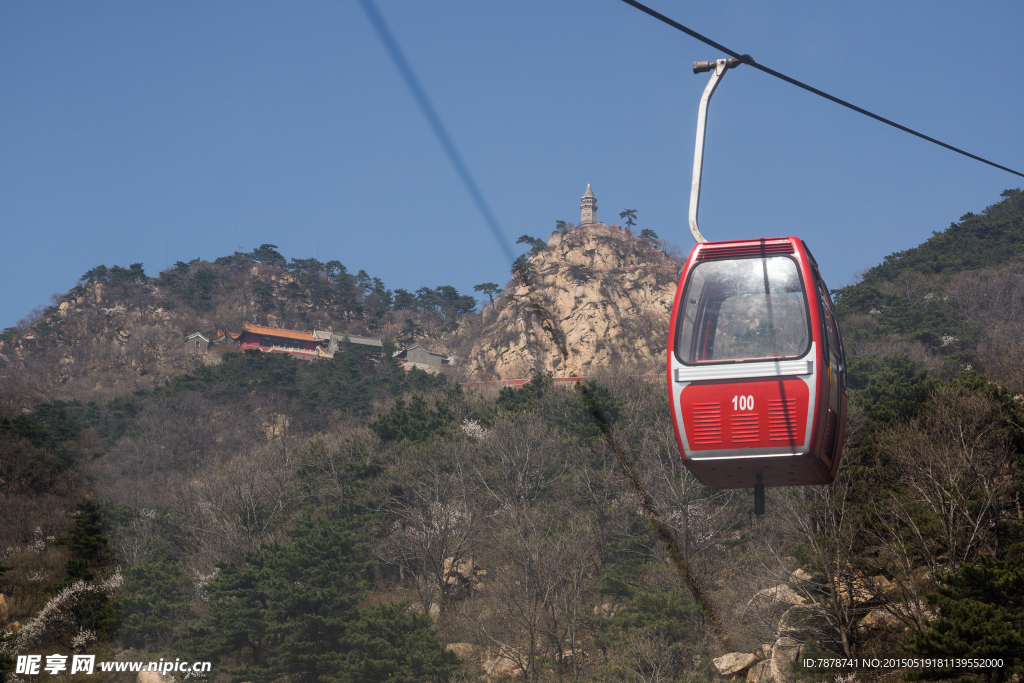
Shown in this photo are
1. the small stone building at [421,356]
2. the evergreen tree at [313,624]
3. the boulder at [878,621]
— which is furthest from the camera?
the small stone building at [421,356]

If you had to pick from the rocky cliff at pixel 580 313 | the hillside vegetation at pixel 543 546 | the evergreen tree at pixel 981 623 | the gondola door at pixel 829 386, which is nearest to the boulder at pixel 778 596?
the hillside vegetation at pixel 543 546

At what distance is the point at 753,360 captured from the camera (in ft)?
26.9

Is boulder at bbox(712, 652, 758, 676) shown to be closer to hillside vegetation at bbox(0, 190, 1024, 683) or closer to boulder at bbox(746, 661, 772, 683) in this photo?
hillside vegetation at bbox(0, 190, 1024, 683)

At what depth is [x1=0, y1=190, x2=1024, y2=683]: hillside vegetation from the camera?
76.9 ft

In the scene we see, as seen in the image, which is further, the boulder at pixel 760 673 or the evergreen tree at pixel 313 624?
the evergreen tree at pixel 313 624

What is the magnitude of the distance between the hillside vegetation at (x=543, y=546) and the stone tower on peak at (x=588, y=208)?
70392 millimetres

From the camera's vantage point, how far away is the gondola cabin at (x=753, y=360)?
8.09 metres

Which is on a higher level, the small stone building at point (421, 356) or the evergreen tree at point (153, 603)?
the small stone building at point (421, 356)

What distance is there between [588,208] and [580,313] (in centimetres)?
3431

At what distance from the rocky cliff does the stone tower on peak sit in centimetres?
1827

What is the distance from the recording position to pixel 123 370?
91.6 meters

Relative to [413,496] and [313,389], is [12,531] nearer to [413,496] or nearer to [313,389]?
[413,496]

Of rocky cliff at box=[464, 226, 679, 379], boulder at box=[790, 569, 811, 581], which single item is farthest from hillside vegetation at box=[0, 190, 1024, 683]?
rocky cliff at box=[464, 226, 679, 379]

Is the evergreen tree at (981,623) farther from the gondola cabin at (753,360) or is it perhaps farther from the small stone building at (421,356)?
the small stone building at (421,356)
